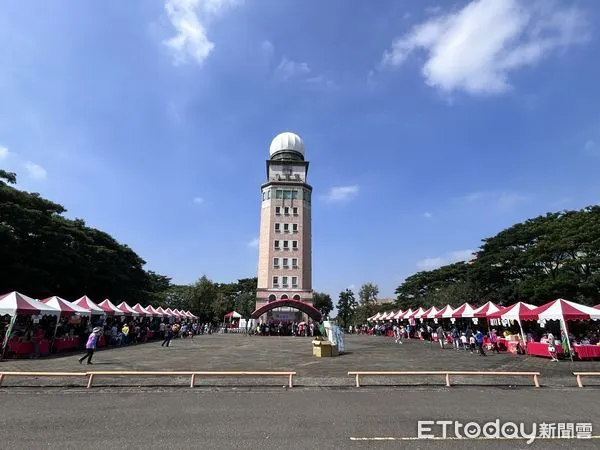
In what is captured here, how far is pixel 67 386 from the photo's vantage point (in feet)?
35.9

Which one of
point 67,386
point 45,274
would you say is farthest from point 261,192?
point 67,386

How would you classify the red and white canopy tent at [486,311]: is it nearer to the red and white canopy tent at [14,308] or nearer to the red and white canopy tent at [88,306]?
the red and white canopy tent at [88,306]

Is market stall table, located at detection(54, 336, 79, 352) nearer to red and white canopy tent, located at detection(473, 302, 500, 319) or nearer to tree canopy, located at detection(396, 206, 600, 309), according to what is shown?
red and white canopy tent, located at detection(473, 302, 500, 319)

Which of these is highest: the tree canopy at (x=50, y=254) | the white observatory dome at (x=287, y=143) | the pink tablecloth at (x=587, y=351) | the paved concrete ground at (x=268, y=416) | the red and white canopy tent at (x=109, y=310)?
the white observatory dome at (x=287, y=143)

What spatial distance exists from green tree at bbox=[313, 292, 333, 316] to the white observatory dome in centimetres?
3489

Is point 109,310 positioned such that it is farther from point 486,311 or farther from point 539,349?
point 539,349

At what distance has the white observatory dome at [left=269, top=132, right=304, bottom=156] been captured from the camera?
60916 mm

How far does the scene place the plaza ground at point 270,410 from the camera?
6203 mm

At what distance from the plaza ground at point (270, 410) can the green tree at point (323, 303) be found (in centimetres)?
7051

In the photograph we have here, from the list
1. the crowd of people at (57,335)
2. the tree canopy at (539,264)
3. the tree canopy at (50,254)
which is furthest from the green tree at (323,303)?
the crowd of people at (57,335)

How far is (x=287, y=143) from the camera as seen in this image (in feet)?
200

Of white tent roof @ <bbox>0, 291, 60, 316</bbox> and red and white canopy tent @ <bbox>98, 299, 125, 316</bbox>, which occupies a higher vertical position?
red and white canopy tent @ <bbox>98, 299, 125, 316</bbox>

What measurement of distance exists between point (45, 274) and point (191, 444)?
30.1 meters

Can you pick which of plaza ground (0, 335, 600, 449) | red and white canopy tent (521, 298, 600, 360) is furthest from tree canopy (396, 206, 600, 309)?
plaza ground (0, 335, 600, 449)
